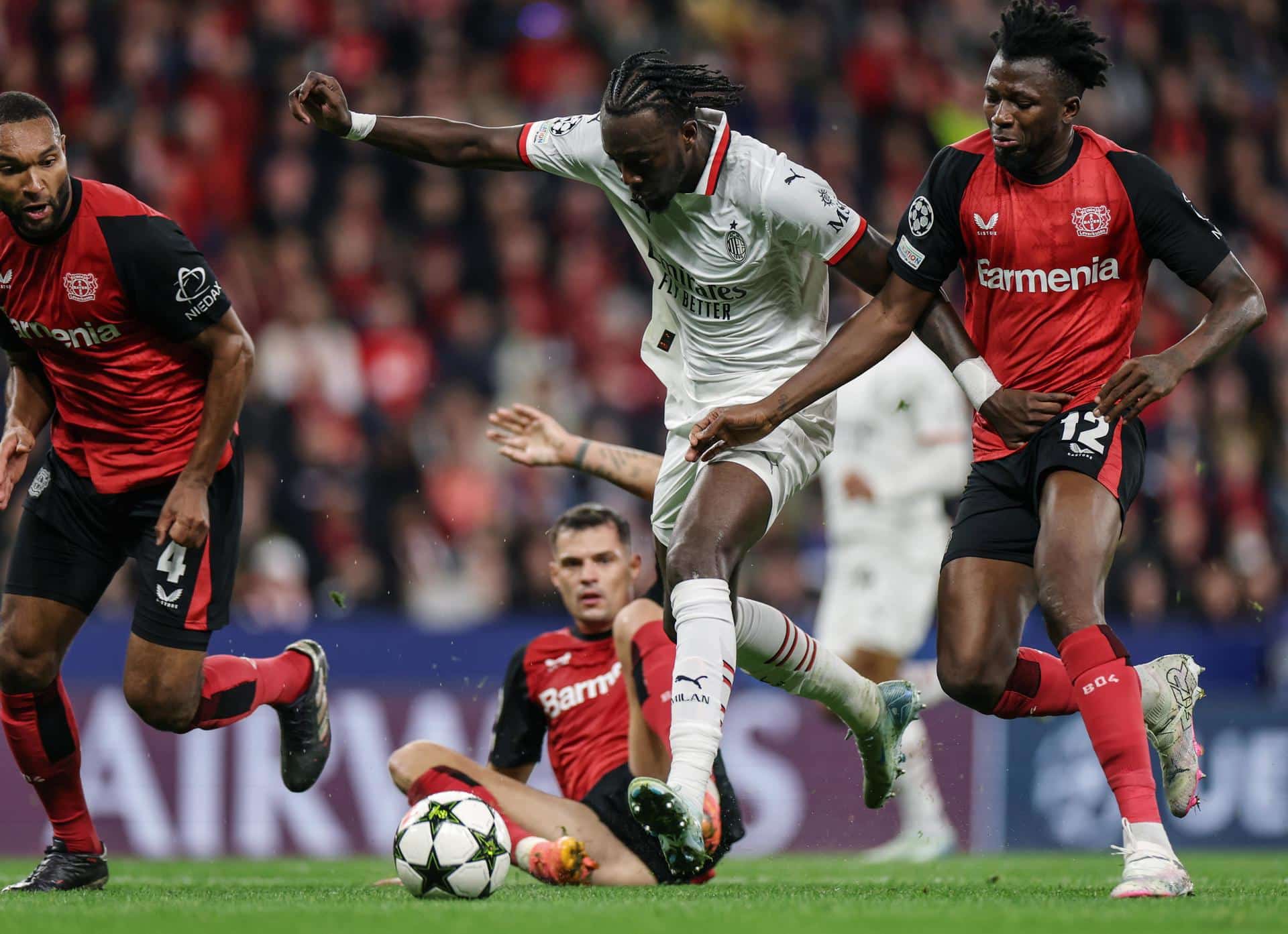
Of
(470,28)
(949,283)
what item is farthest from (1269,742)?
(470,28)

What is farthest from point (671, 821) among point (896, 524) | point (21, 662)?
point (896, 524)

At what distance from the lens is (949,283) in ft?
39.6

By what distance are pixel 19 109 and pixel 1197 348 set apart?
11.9 feet

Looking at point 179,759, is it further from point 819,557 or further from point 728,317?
point 728,317

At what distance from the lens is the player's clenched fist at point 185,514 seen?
586 cm

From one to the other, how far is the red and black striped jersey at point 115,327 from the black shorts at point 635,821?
1.89 m

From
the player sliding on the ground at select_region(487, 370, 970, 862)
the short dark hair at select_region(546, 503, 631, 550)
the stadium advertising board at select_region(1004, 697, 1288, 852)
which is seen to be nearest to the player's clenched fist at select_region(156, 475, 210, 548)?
the short dark hair at select_region(546, 503, 631, 550)

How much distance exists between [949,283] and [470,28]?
4876 millimetres

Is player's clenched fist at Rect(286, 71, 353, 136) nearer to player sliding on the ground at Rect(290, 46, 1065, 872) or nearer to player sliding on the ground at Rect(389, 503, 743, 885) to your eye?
player sliding on the ground at Rect(290, 46, 1065, 872)

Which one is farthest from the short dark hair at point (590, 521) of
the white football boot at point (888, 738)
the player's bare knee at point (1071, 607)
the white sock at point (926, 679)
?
the white sock at point (926, 679)

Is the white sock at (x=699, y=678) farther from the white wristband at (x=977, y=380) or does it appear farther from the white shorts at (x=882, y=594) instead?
the white shorts at (x=882, y=594)

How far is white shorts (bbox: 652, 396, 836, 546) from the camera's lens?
5.84m

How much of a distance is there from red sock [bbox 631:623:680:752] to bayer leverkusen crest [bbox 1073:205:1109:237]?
2040 mm

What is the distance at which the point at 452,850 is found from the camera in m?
5.37
